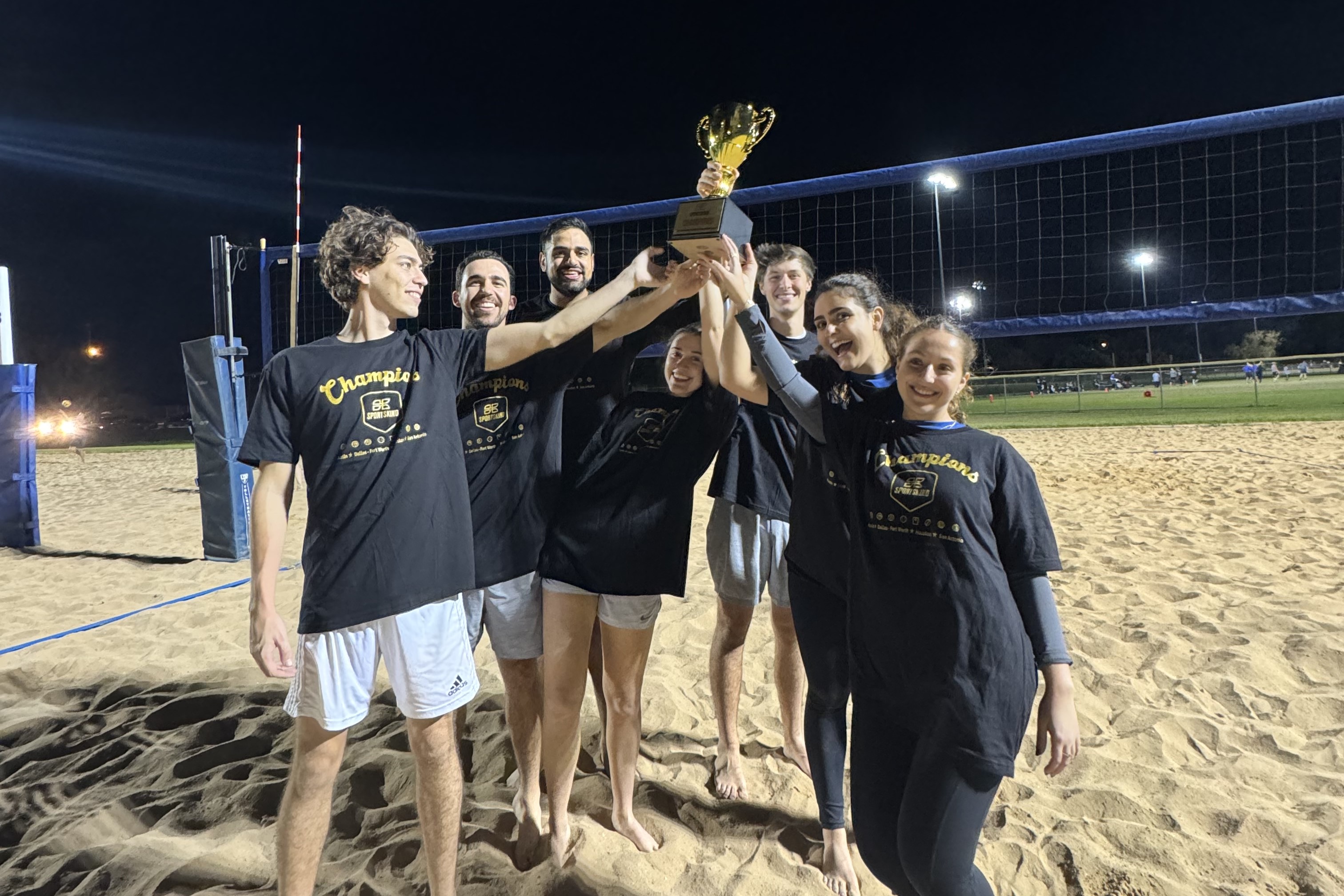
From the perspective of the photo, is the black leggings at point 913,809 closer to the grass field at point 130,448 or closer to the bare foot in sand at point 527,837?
the bare foot in sand at point 527,837

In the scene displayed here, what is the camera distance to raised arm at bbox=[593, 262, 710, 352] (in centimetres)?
191

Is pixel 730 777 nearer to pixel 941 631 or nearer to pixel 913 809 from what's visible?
pixel 913 809

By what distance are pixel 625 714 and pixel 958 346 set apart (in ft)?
4.30

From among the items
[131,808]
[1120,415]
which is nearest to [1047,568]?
[131,808]

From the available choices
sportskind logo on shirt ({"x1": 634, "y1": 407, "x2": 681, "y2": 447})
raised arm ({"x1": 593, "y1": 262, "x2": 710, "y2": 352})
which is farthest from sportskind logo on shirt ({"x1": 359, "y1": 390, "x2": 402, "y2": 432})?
sportskind logo on shirt ({"x1": 634, "y1": 407, "x2": 681, "y2": 447})

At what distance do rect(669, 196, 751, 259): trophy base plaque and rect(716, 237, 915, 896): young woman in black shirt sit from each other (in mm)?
53

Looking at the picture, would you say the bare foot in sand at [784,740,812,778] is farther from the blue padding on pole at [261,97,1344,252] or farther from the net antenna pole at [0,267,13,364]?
the net antenna pole at [0,267,13,364]

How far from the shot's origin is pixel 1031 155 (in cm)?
Answer: 449

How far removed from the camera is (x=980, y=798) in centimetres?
133

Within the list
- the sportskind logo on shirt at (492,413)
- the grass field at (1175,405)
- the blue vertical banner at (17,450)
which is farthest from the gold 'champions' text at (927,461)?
the grass field at (1175,405)

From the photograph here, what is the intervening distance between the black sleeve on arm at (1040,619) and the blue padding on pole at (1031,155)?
319 cm

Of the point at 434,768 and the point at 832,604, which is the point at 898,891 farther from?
the point at 434,768

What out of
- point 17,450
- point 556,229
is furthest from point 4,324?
point 556,229

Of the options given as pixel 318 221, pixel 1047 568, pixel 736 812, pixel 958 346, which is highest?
pixel 318 221
